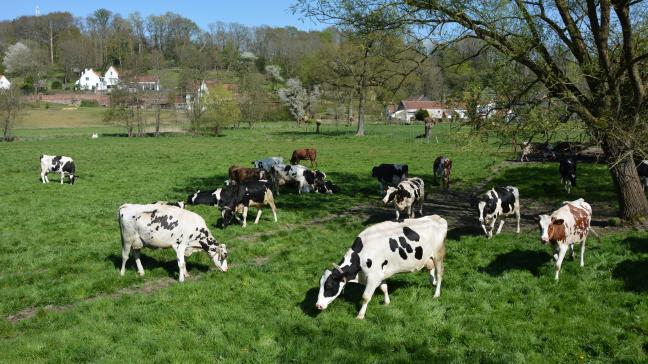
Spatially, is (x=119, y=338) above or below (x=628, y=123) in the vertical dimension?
below

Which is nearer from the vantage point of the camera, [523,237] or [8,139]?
[523,237]

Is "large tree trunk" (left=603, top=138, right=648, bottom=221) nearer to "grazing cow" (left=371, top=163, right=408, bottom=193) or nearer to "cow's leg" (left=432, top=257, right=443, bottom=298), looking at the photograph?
"cow's leg" (left=432, top=257, right=443, bottom=298)

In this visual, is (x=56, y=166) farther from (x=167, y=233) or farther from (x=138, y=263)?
(x=167, y=233)

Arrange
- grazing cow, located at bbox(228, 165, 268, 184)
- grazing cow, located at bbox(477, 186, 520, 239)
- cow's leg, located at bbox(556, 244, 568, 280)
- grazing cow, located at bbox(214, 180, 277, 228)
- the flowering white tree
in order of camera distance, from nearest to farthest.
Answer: cow's leg, located at bbox(556, 244, 568, 280) → grazing cow, located at bbox(477, 186, 520, 239) → grazing cow, located at bbox(214, 180, 277, 228) → grazing cow, located at bbox(228, 165, 268, 184) → the flowering white tree

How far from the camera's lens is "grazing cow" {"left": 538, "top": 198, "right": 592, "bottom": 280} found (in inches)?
413

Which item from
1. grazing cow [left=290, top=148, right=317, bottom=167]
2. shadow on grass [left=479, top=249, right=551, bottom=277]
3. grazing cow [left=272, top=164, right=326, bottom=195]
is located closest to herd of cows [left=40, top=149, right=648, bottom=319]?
shadow on grass [left=479, top=249, right=551, bottom=277]

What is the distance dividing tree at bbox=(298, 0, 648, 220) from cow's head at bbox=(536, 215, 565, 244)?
3.08 meters

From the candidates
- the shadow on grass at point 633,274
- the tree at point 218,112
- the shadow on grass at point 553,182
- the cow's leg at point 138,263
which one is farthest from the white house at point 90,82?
the shadow on grass at point 633,274

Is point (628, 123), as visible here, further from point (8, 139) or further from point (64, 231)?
point (8, 139)

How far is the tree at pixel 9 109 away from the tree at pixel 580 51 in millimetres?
54525

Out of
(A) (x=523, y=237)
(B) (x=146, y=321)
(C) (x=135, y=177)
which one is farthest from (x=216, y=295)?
(C) (x=135, y=177)

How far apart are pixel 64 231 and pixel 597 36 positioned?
1667 centimetres

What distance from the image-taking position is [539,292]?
1021 centimetres

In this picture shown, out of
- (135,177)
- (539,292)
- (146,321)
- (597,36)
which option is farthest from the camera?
(135,177)
